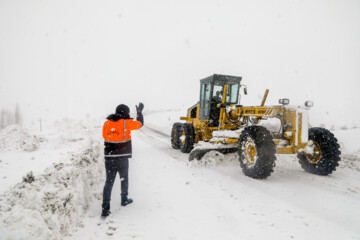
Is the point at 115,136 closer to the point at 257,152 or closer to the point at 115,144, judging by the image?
the point at 115,144

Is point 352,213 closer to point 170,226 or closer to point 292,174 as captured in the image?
point 292,174

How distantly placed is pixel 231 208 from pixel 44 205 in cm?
261

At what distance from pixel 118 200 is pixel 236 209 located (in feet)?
6.66

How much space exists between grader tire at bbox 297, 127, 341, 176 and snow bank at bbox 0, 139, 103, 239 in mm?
5010

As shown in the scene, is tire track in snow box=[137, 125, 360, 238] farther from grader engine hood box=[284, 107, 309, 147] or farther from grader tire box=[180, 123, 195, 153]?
grader tire box=[180, 123, 195, 153]

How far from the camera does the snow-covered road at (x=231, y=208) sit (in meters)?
2.63

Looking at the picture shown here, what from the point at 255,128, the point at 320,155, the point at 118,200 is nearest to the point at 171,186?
the point at 118,200

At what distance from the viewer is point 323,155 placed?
15.9ft

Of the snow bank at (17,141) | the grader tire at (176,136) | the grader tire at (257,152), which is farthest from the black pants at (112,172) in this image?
the snow bank at (17,141)

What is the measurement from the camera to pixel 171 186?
433 centimetres

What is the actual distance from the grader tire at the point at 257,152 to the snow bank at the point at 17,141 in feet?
28.2

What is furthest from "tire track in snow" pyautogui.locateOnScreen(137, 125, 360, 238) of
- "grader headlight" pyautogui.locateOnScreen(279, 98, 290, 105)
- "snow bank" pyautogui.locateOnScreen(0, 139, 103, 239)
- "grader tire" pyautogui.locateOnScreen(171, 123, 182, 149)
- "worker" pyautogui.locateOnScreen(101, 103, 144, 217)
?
"grader tire" pyautogui.locateOnScreen(171, 123, 182, 149)

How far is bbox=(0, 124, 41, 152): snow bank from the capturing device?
8.56 meters

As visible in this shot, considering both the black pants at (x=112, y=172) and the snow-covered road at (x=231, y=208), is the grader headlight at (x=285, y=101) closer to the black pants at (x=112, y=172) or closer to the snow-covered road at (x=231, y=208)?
the snow-covered road at (x=231, y=208)
